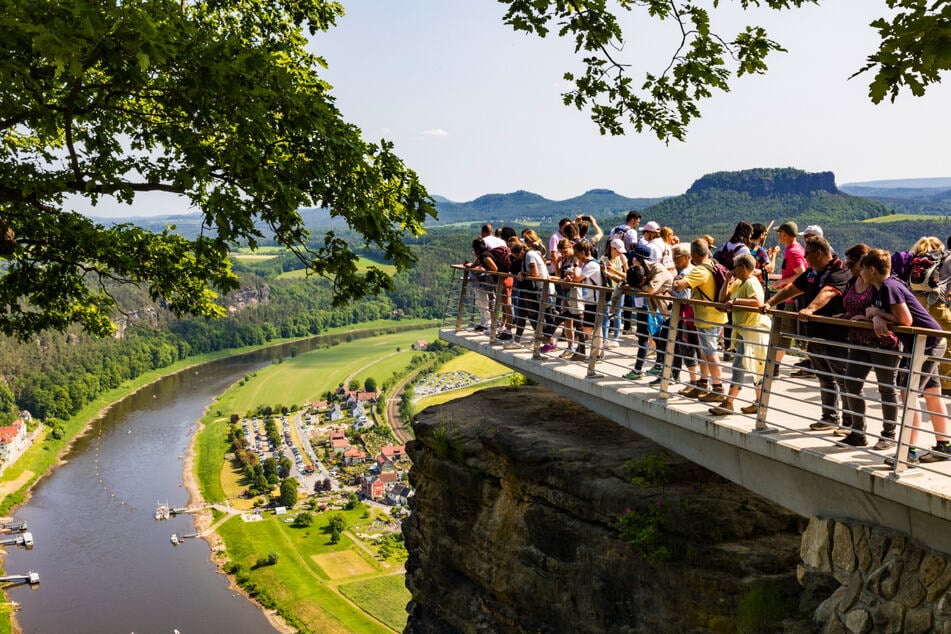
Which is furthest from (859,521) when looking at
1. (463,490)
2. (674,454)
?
(463,490)

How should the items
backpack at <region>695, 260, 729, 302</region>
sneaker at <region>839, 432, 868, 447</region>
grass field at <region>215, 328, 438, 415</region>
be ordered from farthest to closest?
grass field at <region>215, 328, 438, 415</region> < backpack at <region>695, 260, 729, 302</region> < sneaker at <region>839, 432, 868, 447</region>

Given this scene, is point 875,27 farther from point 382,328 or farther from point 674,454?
point 382,328

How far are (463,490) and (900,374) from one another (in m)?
7.10

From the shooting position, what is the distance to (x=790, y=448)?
759cm

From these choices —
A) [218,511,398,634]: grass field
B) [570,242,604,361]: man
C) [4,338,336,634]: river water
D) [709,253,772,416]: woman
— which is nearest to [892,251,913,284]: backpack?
[709,253,772,416]: woman

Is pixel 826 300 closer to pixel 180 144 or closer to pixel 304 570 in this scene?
pixel 180 144

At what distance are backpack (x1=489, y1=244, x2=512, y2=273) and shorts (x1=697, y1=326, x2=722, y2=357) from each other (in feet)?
17.1

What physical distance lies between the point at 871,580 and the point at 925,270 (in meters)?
4.23

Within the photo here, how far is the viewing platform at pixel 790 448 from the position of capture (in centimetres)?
663

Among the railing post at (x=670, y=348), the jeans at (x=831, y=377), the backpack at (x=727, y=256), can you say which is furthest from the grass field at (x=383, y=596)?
the jeans at (x=831, y=377)

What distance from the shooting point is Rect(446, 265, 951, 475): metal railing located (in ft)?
22.3

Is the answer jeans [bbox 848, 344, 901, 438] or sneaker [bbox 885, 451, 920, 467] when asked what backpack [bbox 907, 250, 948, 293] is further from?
sneaker [bbox 885, 451, 920, 467]

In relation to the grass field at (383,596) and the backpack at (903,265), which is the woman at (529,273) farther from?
the grass field at (383,596)

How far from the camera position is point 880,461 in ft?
23.2
